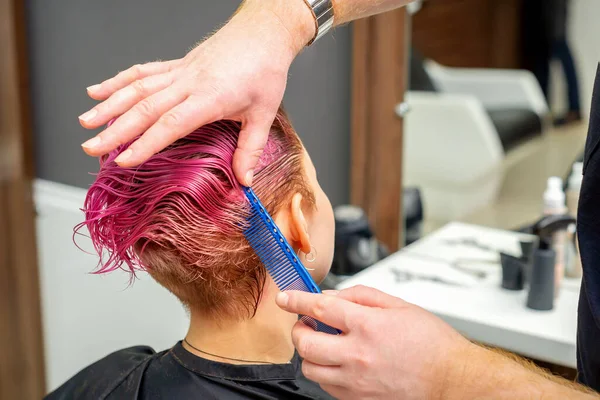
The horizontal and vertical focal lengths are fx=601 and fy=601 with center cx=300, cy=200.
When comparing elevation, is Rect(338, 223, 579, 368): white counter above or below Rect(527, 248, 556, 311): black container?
below

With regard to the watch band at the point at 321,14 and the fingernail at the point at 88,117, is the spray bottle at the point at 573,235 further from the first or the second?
the fingernail at the point at 88,117

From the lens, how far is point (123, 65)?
2312mm

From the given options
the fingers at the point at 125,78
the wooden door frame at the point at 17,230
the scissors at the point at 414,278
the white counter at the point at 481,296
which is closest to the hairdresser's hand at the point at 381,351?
the fingers at the point at 125,78

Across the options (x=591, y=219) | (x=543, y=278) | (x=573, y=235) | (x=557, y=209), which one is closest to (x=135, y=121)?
(x=591, y=219)

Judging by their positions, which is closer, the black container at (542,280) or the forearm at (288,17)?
the forearm at (288,17)

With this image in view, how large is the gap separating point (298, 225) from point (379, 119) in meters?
1.46

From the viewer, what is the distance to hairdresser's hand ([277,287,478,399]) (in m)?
0.79

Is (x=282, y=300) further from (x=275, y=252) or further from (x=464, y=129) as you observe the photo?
(x=464, y=129)

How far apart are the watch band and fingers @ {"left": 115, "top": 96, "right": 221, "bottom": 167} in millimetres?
373

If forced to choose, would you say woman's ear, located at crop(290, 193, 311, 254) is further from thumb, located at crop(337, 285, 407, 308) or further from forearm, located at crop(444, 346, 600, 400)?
forearm, located at crop(444, 346, 600, 400)

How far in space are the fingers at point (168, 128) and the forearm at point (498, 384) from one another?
49cm

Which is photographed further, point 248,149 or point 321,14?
point 321,14

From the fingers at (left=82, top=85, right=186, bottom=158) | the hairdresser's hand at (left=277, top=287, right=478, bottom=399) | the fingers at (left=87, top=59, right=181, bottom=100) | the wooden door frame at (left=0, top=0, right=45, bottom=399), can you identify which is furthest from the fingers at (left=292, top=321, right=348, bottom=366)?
the wooden door frame at (left=0, top=0, right=45, bottom=399)

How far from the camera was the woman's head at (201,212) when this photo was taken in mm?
954
